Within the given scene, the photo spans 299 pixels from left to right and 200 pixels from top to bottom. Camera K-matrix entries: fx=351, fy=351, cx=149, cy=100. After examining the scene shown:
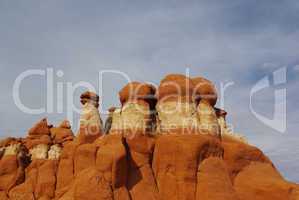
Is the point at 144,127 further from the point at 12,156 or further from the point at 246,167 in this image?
the point at 12,156

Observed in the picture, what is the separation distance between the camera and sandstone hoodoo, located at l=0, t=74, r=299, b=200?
24.7 metres

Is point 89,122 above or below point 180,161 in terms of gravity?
above

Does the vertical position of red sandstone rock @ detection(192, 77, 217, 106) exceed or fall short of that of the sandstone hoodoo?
it exceeds it

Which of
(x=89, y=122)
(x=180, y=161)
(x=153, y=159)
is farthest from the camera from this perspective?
(x=89, y=122)

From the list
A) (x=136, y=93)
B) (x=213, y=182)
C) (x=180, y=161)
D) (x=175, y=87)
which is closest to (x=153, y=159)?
(x=180, y=161)

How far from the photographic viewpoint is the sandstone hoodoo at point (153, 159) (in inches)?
971

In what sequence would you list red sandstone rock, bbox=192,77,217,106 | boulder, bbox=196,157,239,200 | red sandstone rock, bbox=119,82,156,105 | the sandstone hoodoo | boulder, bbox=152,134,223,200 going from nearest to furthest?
boulder, bbox=196,157,239,200
the sandstone hoodoo
boulder, bbox=152,134,223,200
red sandstone rock, bbox=119,82,156,105
red sandstone rock, bbox=192,77,217,106

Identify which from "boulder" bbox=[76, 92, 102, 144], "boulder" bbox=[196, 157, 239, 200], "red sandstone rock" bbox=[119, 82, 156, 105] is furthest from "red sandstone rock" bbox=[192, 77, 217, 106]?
"boulder" bbox=[76, 92, 102, 144]

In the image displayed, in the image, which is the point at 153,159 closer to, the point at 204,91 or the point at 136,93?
the point at 136,93

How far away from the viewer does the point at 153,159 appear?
2739cm

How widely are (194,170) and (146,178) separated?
3.60m

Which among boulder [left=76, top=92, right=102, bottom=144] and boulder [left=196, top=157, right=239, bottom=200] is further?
boulder [left=76, top=92, right=102, bottom=144]

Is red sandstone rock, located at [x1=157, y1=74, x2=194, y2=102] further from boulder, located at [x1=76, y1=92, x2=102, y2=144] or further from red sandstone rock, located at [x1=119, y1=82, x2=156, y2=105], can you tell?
boulder, located at [x1=76, y1=92, x2=102, y2=144]

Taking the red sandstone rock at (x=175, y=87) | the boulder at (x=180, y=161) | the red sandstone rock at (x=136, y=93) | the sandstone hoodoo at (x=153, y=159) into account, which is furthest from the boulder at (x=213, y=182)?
the red sandstone rock at (x=136, y=93)
